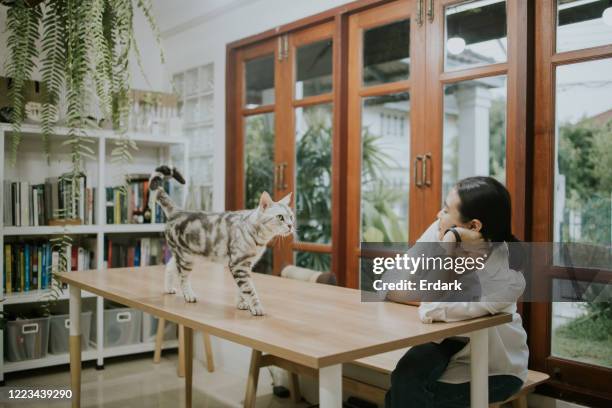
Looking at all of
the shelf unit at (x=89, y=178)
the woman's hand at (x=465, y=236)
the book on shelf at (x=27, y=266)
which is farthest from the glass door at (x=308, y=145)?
the woman's hand at (x=465, y=236)

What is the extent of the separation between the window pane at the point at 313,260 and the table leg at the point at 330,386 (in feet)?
6.80

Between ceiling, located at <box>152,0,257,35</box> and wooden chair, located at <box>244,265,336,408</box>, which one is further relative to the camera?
ceiling, located at <box>152,0,257,35</box>

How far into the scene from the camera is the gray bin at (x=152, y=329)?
391 centimetres

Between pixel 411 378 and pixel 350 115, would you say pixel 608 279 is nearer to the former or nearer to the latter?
pixel 411 378

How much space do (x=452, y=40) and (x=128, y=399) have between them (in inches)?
102

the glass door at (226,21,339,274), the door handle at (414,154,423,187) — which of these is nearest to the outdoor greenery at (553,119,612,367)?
the door handle at (414,154,423,187)

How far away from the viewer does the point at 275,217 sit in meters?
1.60

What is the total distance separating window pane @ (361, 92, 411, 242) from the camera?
3.30 meters

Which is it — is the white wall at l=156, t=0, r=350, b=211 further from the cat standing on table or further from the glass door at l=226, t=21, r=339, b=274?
the cat standing on table

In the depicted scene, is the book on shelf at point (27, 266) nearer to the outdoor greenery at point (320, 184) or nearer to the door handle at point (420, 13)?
the outdoor greenery at point (320, 184)

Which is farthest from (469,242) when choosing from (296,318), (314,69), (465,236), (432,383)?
(314,69)

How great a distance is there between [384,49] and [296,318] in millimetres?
1946

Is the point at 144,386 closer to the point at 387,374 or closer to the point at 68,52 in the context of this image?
the point at 387,374

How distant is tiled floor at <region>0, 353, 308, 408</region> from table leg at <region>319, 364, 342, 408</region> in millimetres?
1945
